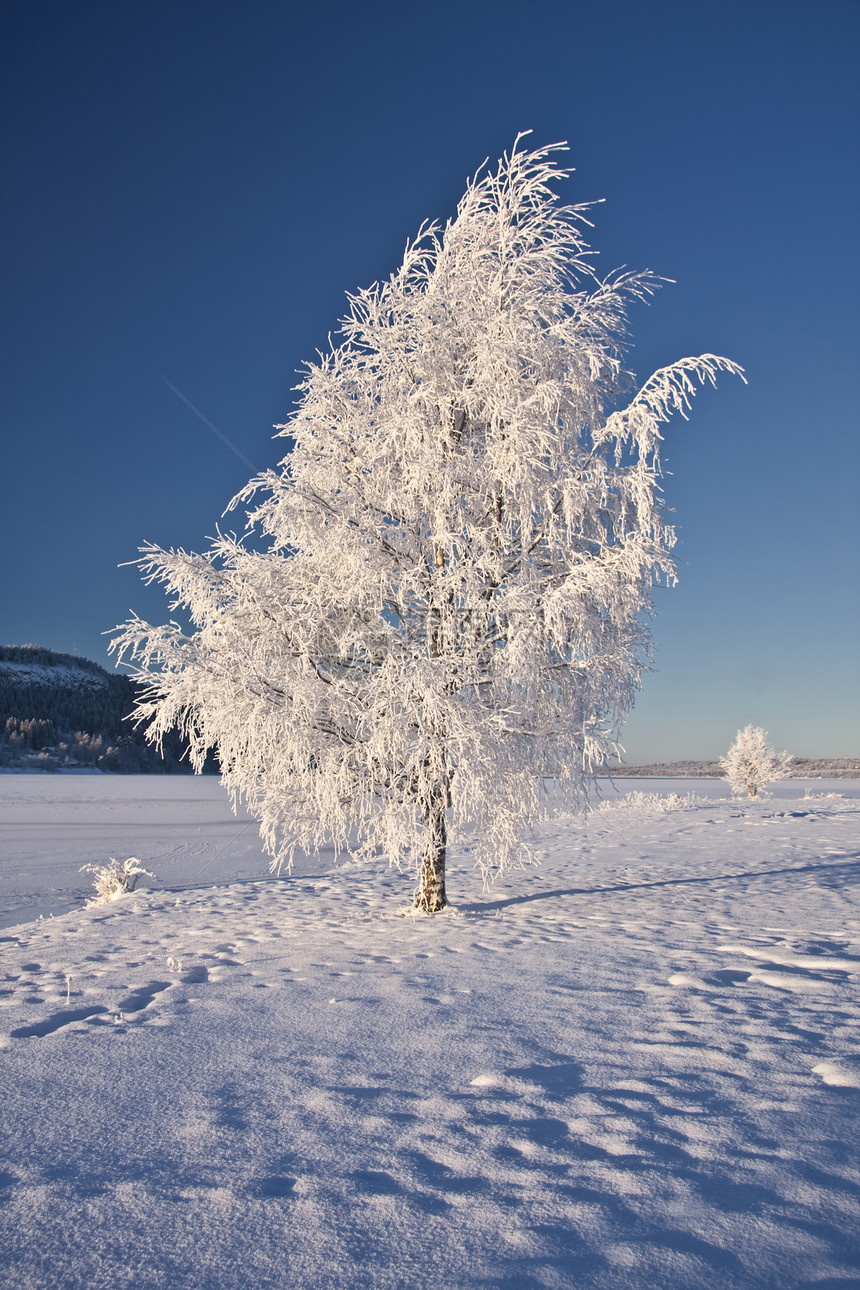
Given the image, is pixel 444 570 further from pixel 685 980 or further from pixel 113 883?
pixel 113 883

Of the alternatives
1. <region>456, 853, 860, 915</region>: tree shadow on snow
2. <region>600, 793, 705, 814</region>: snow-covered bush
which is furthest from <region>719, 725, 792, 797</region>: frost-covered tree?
<region>456, 853, 860, 915</region>: tree shadow on snow

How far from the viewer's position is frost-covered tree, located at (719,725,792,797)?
1017 inches

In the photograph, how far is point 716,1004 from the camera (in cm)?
407

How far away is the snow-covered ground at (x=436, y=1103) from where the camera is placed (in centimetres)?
194

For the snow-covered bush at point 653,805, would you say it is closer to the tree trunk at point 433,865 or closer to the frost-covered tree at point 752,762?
the frost-covered tree at point 752,762

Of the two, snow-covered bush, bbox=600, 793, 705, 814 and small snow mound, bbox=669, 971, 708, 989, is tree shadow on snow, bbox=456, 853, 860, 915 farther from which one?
snow-covered bush, bbox=600, 793, 705, 814

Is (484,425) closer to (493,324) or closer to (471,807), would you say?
(493,324)

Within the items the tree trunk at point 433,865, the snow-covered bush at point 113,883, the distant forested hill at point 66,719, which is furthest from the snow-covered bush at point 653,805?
the distant forested hill at point 66,719

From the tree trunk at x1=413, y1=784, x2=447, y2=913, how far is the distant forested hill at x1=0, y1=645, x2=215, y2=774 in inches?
976

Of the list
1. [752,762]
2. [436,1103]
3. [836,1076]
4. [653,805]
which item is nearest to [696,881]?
[836,1076]

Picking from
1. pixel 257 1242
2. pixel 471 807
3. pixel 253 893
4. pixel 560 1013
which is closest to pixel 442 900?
pixel 471 807

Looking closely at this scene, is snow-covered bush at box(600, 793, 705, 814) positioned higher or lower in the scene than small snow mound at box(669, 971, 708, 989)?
lower

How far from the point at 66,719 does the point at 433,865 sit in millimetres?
56255

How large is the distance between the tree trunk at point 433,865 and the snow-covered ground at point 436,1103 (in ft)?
1.60
